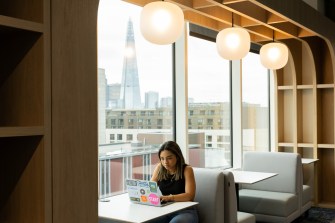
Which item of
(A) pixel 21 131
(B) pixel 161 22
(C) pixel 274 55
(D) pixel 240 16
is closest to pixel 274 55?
(C) pixel 274 55

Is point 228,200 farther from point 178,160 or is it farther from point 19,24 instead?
point 19,24

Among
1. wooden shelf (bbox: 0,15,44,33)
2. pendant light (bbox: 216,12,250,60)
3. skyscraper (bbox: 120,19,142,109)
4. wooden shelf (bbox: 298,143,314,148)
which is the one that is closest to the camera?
wooden shelf (bbox: 0,15,44,33)

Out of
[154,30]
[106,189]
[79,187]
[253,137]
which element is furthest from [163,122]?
[79,187]

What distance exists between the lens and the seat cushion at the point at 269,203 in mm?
4754

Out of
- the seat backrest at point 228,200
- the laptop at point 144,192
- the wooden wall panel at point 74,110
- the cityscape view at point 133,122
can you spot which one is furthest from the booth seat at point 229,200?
the wooden wall panel at point 74,110

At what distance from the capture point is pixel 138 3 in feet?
12.8

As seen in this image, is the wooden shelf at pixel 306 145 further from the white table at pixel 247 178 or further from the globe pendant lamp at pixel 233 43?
the globe pendant lamp at pixel 233 43

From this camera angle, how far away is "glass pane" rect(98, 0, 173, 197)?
3863 mm

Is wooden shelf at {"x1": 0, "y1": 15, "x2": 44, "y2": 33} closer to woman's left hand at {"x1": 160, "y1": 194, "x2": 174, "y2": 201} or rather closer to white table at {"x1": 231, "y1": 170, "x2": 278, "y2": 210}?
woman's left hand at {"x1": 160, "y1": 194, "x2": 174, "y2": 201}

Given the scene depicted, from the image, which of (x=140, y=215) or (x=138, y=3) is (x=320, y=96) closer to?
(x=138, y=3)

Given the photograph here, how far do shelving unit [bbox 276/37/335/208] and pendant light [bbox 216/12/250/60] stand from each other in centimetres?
255

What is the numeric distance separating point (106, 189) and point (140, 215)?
1144 millimetres

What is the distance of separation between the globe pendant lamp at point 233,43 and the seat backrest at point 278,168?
2.02 meters

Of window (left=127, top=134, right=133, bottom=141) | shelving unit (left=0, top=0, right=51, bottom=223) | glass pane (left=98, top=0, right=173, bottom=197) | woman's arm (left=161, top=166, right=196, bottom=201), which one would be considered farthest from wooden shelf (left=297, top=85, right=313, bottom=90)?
shelving unit (left=0, top=0, right=51, bottom=223)
